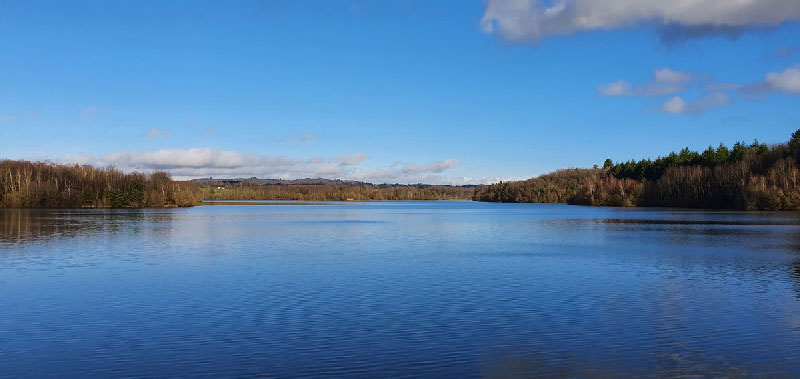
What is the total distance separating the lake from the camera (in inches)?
505

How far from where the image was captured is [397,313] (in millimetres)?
18109

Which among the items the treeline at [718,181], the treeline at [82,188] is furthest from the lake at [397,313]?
the treeline at [82,188]

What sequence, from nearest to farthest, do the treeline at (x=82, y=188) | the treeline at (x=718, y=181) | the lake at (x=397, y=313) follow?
the lake at (x=397, y=313) < the treeline at (x=718, y=181) < the treeline at (x=82, y=188)

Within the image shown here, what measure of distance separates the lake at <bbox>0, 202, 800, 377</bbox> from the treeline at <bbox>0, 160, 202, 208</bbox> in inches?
4422

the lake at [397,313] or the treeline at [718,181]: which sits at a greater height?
the treeline at [718,181]

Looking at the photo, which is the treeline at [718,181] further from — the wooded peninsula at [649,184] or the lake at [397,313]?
the lake at [397,313]

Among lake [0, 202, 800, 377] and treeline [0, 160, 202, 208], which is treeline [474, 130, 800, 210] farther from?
treeline [0, 160, 202, 208]

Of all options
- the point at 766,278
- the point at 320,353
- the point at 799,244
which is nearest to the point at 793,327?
the point at 766,278

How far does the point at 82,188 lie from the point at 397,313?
145399 mm

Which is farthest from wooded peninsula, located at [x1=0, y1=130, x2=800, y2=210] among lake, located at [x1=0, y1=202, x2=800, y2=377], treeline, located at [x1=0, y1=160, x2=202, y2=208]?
lake, located at [x1=0, y1=202, x2=800, y2=377]

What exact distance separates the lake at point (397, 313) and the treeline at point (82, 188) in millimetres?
112307

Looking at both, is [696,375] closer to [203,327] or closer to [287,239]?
[203,327]

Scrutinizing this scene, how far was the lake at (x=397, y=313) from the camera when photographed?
1282 cm

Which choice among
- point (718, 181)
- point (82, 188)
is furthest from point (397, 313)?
point (82, 188)
